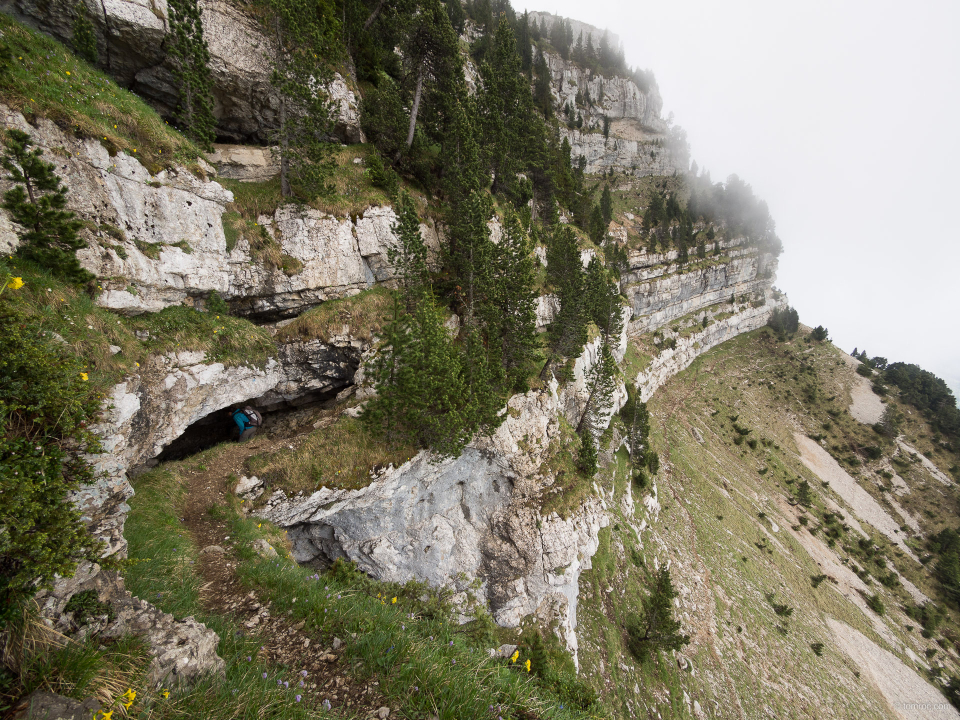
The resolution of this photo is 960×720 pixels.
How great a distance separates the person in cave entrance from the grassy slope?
25824 millimetres

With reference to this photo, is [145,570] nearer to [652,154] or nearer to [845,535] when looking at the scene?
[845,535]

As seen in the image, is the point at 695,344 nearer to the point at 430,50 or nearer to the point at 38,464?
the point at 430,50

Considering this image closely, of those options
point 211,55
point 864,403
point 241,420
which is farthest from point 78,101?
point 864,403

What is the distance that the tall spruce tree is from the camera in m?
20.3

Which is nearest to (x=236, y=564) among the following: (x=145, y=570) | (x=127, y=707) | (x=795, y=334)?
(x=145, y=570)

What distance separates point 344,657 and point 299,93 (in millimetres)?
27159

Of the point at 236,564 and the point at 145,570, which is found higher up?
the point at 145,570

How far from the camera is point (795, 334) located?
381 feet

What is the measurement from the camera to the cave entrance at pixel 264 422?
17781 mm

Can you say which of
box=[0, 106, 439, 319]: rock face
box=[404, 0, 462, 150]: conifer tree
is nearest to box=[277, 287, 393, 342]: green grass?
box=[0, 106, 439, 319]: rock face

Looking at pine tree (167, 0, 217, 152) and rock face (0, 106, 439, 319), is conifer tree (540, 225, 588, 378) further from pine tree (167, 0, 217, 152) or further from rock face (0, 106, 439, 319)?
pine tree (167, 0, 217, 152)

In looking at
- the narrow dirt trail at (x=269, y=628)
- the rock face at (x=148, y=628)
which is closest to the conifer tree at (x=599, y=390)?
the narrow dirt trail at (x=269, y=628)

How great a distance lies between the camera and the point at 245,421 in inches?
736

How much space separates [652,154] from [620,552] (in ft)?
545
